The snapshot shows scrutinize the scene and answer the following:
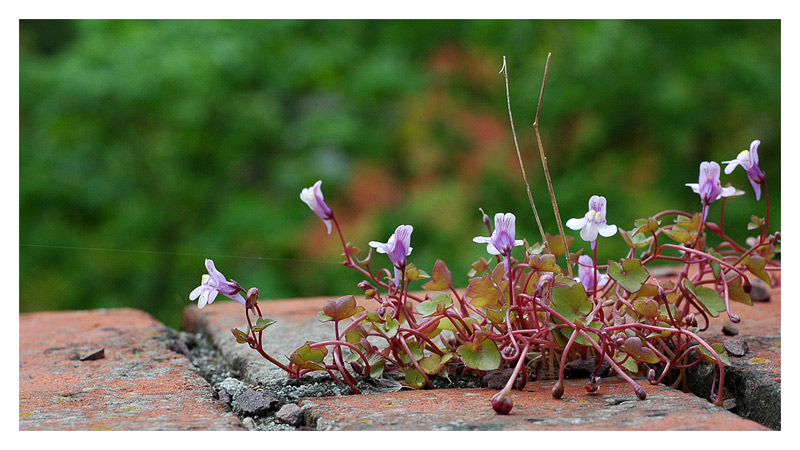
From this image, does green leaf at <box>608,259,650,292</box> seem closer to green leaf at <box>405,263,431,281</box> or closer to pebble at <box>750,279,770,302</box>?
green leaf at <box>405,263,431,281</box>

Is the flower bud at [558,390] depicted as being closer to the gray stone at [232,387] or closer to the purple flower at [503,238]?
the purple flower at [503,238]

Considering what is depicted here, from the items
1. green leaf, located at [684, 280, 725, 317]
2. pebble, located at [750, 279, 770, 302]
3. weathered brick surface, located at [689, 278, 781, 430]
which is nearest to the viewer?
weathered brick surface, located at [689, 278, 781, 430]

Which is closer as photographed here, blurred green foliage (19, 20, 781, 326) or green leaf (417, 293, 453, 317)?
green leaf (417, 293, 453, 317)

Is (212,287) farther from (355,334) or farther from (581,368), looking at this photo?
(581,368)

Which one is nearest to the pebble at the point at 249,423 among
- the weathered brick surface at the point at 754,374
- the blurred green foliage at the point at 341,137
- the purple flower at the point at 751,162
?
the weathered brick surface at the point at 754,374

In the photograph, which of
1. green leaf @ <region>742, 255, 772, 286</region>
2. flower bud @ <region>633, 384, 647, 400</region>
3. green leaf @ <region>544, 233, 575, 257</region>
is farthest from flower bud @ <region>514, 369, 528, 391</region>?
green leaf @ <region>742, 255, 772, 286</region>

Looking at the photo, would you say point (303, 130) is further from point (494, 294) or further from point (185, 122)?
point (494, 294)
